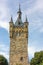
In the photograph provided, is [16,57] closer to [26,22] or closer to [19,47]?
[19,47]

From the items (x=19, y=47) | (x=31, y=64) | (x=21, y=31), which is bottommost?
(x=31, y=64)

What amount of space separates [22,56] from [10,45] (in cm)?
332

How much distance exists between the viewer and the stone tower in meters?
50.0

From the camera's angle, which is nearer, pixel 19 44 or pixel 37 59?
pixel 37 59

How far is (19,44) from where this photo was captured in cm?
5109

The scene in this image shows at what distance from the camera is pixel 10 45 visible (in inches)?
1998

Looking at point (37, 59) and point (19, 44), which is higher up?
point (19, 44)

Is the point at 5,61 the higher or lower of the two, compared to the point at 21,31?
lower

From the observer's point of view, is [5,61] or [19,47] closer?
[19,47]

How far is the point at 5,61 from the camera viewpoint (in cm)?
5553

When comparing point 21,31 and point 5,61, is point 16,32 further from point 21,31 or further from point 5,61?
point 5,61

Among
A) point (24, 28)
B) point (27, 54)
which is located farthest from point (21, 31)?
point (27, 54)

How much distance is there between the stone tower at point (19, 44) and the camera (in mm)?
50000

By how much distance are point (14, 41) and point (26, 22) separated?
502 cm
